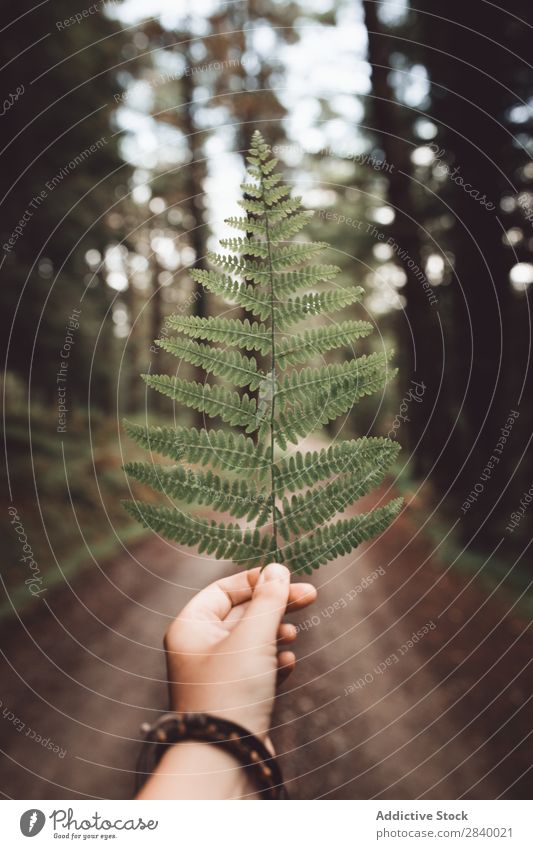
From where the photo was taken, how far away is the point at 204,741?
1.56m

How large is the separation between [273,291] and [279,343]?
16 centimetres

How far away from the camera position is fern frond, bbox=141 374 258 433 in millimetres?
1340

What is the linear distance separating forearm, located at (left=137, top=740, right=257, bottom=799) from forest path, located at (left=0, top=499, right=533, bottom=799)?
33.9 inches

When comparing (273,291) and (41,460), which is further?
(41,460)

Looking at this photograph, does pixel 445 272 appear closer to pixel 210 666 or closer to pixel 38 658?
pixel 210 666

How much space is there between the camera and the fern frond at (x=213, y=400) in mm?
1340

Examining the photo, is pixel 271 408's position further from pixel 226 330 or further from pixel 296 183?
pixel 296 183

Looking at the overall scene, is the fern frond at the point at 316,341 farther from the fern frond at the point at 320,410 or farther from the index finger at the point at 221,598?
the index finger at the point at 221,598

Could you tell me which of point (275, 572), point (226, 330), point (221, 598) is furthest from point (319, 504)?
point (221, 598)

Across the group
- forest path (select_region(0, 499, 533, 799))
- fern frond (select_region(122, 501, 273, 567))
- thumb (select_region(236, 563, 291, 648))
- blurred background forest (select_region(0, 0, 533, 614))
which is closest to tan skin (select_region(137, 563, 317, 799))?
thumb (select_region(236, 563, 291, 648))

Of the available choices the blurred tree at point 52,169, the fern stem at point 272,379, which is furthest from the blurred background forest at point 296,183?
the fern stem at point 272,379

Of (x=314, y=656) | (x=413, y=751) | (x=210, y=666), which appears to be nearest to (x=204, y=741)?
(x=210, y=666)

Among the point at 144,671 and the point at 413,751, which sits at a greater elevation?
the point at 144,671

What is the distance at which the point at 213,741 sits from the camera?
157 centimetres
